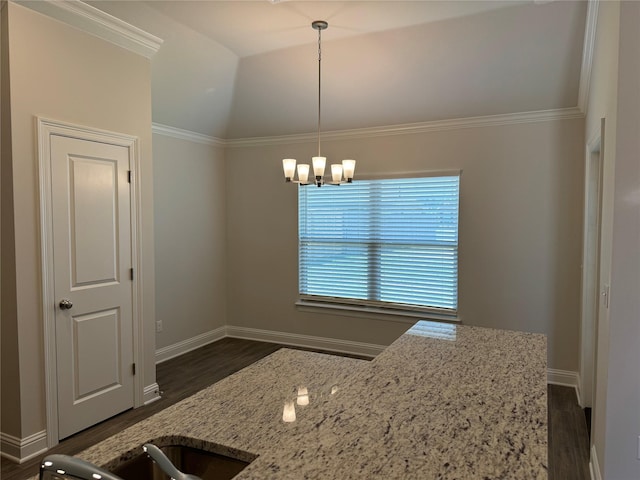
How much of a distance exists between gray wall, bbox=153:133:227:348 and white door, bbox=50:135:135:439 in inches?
46.6

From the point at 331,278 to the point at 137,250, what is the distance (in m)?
2.28

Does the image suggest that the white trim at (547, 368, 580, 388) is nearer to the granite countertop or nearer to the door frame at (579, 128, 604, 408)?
the door frame at (579, 128, 604, 408)

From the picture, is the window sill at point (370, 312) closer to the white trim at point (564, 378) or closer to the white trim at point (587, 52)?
the white trim at point (564, 378)

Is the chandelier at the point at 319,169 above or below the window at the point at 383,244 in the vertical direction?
Result: above

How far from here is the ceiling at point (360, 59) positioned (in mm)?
3322

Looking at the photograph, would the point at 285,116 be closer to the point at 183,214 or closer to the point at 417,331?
the point at 183,214

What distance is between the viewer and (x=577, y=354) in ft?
13.0

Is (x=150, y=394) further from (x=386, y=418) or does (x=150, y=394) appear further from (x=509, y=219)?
(x=509, y=219)

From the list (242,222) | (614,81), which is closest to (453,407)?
(614,81)

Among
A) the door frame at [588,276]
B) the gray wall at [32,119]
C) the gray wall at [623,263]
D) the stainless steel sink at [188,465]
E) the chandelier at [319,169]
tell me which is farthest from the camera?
the door frame at [588,276]

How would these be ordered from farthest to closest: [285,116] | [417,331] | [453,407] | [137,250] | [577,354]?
[285,116]
[577,354]
[137,250]
[417,331]
[453,407]

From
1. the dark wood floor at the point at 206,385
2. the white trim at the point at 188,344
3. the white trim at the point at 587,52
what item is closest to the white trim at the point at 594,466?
the dark wood floor at the point at 206,385

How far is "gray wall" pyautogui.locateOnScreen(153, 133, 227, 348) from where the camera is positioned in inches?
184

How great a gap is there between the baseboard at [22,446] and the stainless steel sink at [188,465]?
7.33 ft
